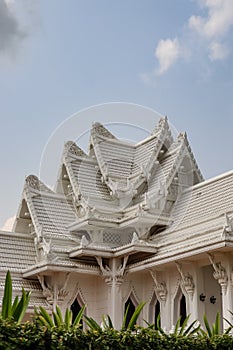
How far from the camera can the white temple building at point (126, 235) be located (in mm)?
15414

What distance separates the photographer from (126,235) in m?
18.2

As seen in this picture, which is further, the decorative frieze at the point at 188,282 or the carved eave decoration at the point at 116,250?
the carved eave decoration at the point at 116,250

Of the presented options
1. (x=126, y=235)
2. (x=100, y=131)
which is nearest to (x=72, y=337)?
(x=126, y=235)

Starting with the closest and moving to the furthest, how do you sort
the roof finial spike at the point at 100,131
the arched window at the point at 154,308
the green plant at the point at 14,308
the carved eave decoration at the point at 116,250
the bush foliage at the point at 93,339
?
the bush foliage at the point at 93,339 < the green plant at the point at 14,308 < the carved eave decoration at the point at 116,250 < the arched window at the point at 154,308 < the roof finial spike at the point at 100,131

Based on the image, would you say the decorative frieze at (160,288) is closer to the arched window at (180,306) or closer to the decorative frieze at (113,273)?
the arched window at (180,306)

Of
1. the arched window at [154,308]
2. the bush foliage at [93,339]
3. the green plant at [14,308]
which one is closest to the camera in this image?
the bush foliage at [93,339]

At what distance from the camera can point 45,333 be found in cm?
673

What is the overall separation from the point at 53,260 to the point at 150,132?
20.0ft

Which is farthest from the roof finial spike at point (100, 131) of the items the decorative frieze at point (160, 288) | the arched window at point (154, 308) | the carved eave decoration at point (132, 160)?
the arched window at point (154, 308)

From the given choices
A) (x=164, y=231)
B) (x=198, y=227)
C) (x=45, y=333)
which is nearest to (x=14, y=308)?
(x=45, y=333)

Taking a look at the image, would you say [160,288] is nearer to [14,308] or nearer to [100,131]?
[100,131]

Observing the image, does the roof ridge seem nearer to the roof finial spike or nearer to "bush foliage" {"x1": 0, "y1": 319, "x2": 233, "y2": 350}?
the roof finial spike

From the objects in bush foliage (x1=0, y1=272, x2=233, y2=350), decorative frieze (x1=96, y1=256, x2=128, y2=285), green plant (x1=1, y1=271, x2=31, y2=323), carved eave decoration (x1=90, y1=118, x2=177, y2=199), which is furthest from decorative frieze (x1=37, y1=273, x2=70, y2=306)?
green plant (x1=1, y1=271, x2=31, y2=323)

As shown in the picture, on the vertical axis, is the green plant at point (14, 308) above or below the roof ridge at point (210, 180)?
below
